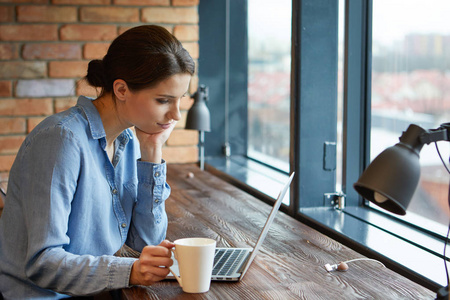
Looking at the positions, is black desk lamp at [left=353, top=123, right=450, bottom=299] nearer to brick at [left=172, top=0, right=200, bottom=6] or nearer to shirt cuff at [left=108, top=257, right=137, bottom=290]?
shirt cuff at [left=108, top=257, right=137, bottom=290]

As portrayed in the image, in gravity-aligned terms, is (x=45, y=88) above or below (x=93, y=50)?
below

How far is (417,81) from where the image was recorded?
73.9 inches

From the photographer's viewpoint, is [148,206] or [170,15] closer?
[148,206]

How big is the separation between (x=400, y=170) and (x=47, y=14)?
2.35 m

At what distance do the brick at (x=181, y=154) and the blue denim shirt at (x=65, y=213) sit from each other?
1457 millimetres

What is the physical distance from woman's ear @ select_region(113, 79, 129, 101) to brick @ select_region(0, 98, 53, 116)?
1.45 metres

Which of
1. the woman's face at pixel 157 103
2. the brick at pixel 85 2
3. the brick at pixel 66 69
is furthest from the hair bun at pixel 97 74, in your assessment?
the brick at pixel 85 2

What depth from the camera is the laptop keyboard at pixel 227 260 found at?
1.43m

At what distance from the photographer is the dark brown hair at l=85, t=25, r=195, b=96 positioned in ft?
4.88

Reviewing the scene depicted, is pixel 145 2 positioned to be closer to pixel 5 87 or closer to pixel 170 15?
pixel 170 15

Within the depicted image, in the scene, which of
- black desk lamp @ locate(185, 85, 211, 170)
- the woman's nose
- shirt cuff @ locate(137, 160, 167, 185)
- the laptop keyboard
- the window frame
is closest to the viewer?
the laptop keyboard

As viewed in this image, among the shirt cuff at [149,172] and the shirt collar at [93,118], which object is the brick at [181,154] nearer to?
the shirt cuff at [149,172]

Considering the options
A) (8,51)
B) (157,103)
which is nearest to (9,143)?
(8,51)

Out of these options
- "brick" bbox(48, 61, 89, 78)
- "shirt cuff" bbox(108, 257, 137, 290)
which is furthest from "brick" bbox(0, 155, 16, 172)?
"shirt cuff" bbox(108, 257, 137, 290)
